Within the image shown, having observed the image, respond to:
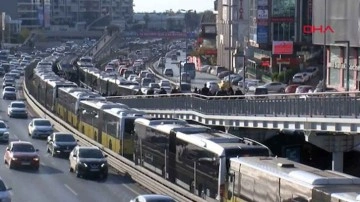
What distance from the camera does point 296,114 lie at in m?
40.8

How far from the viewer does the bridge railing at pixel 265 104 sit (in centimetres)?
3675

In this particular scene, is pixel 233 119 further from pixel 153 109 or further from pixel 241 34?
pixel 241 34

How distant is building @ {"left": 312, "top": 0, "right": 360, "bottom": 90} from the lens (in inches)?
2978

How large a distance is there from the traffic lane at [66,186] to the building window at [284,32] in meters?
63.2

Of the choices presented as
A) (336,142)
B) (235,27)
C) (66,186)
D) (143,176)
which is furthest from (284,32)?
(66,186)

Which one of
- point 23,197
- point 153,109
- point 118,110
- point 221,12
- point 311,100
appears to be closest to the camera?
point 23,197

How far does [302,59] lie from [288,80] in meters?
6.02

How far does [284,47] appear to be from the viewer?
106062 millimetres

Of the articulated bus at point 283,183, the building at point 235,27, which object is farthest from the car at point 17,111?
the building at point 235,27

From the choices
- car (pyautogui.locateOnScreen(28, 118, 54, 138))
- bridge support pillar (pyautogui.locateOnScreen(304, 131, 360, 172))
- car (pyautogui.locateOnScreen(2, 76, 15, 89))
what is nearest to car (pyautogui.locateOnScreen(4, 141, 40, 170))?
bridge support pillar (pyautogui.locateOnScreen(304, 131, 360, 172))

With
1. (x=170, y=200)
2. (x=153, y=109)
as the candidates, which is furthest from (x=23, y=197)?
(x=153, y=109)

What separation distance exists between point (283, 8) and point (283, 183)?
278 feet

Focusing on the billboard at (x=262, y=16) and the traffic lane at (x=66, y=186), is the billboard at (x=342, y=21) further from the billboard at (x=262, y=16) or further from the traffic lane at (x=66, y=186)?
the traffic lane at (x=66, y=186)

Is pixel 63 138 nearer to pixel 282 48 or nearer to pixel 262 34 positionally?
pixel 282 48
